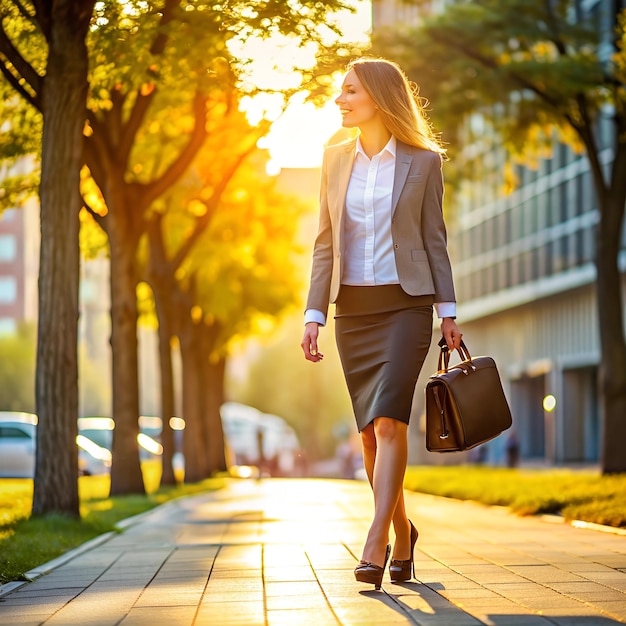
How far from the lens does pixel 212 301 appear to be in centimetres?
3188

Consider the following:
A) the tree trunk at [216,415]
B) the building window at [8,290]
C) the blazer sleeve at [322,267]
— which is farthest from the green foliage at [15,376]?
the blazer sleeve at [322,267]

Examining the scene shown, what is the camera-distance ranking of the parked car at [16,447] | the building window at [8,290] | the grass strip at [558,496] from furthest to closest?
the building window at [8,290] < the parked car at [16,447] < the grass strip at [558,496]

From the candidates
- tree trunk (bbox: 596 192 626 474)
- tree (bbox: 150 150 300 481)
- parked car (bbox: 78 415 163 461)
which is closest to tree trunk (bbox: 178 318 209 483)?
tree (bbox: 150 150 300 481)

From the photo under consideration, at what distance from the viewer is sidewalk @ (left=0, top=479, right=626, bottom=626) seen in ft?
18.5

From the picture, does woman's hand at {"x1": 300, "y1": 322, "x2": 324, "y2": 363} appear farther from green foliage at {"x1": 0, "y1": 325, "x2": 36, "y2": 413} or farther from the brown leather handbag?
green foliage at {"x1": 0, "y1": 325, "x2": 36, "y2": 413}

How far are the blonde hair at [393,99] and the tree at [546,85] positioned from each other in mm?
12108

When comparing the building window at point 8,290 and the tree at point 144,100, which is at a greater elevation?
the building window at point 8,290

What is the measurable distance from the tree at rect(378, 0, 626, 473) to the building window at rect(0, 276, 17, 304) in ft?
264

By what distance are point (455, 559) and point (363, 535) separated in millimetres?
1987

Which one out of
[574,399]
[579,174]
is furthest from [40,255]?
[574,399]

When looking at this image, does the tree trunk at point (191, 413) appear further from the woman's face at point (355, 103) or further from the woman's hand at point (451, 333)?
the woman's hand at point (451, 333)

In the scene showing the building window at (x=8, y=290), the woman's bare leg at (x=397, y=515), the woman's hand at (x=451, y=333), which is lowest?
the woman's bare leg at (x=397, y=515)

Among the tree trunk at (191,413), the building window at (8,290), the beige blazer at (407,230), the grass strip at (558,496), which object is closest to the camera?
the beige blazer at (407,230)

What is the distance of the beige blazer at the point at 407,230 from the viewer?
653 centimetres
